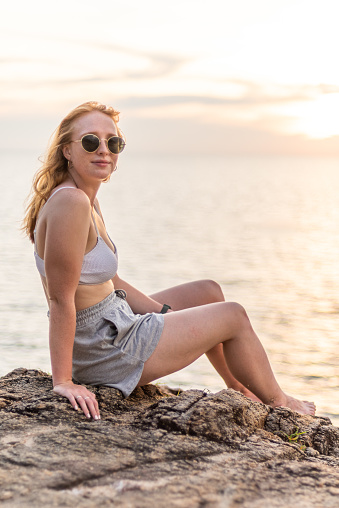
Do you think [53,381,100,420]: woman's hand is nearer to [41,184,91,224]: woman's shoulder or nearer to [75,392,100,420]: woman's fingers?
[75,392,100,420]: woman's fingers

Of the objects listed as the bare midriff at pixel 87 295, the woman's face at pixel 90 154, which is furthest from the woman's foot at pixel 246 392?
the woman's face at pixel 90 154

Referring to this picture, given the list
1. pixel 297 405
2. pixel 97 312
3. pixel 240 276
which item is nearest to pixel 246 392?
pixel 297 405

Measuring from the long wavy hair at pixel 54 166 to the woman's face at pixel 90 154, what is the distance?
0.03 metres

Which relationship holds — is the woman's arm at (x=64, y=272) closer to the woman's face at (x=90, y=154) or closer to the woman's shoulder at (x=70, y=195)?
the woman's shoulder at (x=70, y=195)

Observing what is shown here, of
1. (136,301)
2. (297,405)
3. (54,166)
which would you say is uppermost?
(54,166)

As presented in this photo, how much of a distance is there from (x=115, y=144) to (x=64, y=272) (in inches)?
33.1

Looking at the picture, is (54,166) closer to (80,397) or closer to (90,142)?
(90,142)

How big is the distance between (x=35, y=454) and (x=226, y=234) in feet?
57.7

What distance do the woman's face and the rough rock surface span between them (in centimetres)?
115

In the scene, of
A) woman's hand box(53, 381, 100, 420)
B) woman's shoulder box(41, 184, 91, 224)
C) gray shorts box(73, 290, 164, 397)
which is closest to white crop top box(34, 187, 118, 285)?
gray shorts box(73, 290, 164, 397)

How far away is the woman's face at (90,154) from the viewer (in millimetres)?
3518

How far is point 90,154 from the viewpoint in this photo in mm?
3510

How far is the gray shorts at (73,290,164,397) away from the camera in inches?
135

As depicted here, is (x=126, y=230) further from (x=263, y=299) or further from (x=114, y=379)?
(x=114, y=379)
